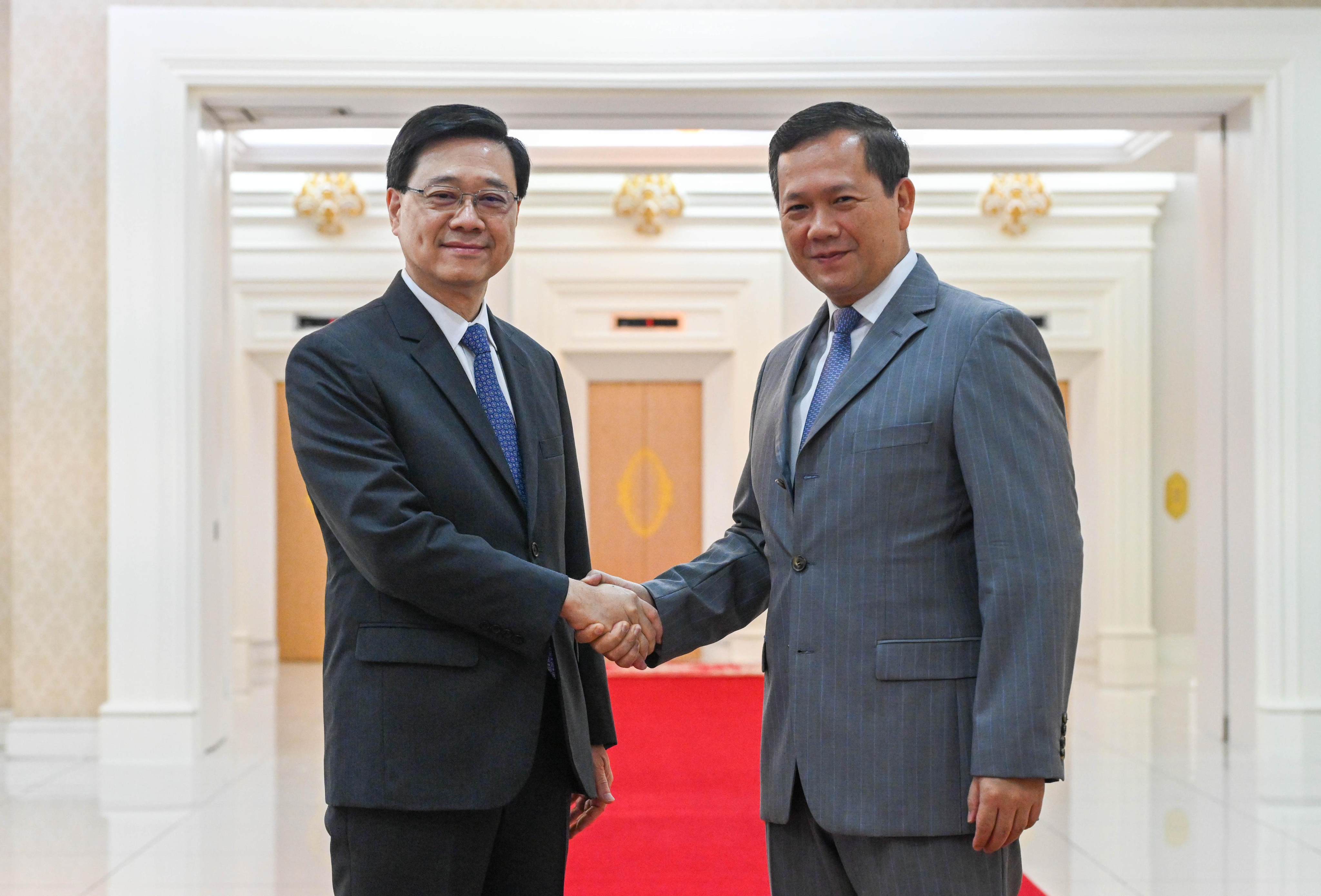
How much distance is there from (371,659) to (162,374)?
4.08 meters

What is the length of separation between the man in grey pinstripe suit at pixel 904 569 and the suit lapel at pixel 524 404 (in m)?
0.43

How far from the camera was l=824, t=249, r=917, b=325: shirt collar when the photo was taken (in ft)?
6.88

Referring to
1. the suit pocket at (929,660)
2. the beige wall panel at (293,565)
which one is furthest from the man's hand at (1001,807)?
the beige wall panel at (293,565)

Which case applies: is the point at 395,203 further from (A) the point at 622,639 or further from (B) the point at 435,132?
(A) the point at 622,639

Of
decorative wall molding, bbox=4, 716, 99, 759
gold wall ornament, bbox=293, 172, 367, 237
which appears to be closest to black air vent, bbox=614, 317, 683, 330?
gold wall ornament, bbox=293, 172, 367, 237

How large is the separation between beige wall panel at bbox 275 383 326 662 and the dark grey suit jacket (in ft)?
26.3

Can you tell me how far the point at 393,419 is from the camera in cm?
203

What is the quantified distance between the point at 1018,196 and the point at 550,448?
761cm

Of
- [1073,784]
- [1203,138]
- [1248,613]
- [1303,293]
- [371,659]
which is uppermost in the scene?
[1203,138]

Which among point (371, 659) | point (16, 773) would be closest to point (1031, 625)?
point (371, 659)

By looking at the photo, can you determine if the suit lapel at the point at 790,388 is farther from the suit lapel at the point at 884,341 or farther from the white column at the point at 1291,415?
the white column at the point at 1291,415

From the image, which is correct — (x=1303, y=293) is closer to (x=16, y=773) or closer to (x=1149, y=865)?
(x=1149, y=865)

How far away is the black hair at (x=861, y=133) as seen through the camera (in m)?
2.04

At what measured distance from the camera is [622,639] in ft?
7.42
